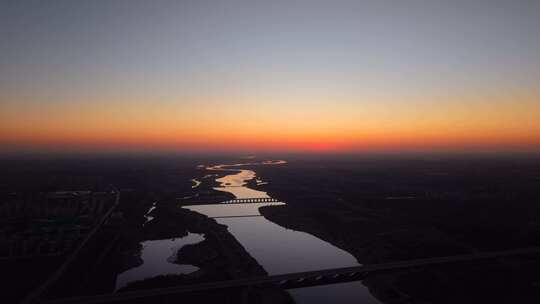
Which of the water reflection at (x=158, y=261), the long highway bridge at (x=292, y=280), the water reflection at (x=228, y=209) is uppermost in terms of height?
the long highway bridge at (x=292, y=280)

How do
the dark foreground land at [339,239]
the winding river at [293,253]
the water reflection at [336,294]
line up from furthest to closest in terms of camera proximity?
1. the dark foreground land at [339,239]
2. the winding river at [293,253]
3. the water reflection at [336,294]

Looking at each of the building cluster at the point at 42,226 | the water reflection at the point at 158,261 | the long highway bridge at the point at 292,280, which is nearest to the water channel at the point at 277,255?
the water reflection at the point at 158,261

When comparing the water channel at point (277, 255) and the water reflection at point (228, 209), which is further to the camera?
the water reflection at point (228, 209)

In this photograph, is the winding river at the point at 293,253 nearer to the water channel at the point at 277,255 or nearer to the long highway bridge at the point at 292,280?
the water channel at the point at 277,255

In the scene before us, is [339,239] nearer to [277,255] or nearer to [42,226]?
[277,255]

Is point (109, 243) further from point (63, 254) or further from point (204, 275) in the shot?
point (204, 275)

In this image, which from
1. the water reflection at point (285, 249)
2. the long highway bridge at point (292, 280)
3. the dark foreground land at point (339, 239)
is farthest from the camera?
the water reflection at point (285, 249)
